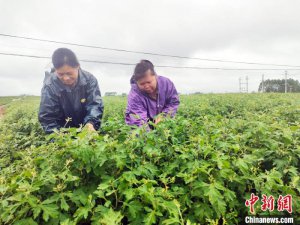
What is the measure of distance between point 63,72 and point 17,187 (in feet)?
6.64

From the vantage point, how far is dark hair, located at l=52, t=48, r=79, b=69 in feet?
11.4

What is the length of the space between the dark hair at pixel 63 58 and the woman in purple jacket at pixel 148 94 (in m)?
0.84

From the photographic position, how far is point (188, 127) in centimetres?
299

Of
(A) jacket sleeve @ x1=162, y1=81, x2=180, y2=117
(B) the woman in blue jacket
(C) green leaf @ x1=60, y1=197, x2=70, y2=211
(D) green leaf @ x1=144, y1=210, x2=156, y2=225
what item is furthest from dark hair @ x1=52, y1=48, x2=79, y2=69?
(D) green leaf @ x1=144, y1=210, x2=156, y2=225

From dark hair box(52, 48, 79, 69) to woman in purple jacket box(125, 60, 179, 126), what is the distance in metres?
0.84

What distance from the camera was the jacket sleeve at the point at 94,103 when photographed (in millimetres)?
3822

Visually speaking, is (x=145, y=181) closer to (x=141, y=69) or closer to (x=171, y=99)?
(x=141, y=69)

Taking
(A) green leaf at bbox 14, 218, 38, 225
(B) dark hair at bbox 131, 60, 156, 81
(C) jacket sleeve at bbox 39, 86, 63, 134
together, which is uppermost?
(B) dark hair at bbox 131, 60, 156, 81

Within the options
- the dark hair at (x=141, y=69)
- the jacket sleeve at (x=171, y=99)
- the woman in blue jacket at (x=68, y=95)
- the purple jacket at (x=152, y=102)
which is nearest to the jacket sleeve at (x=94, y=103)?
the woman in blue jacket at (x=68, y=95)

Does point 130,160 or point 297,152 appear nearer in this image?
point 130,160

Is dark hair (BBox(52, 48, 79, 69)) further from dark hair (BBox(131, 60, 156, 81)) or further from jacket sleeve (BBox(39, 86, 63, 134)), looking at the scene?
dark hair (BBox(131, 60, 156, 81))

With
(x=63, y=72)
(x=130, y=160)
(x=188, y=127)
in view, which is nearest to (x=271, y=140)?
(x=188, y=127)

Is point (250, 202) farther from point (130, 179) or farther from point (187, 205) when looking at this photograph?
point (130, 179)

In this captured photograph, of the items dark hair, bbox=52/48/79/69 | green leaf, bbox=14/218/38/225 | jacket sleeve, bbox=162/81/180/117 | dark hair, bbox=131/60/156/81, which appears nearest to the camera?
green leaf, bbox=14/218/38/225
